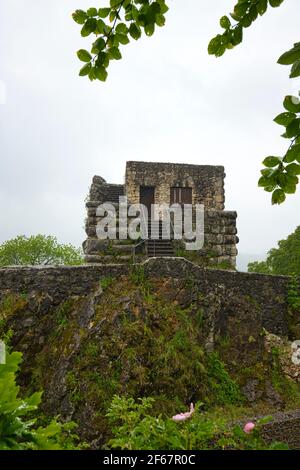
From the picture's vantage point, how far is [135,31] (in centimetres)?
300

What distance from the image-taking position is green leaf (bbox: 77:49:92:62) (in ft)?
9.48

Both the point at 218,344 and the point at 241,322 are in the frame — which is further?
the point at 241,322

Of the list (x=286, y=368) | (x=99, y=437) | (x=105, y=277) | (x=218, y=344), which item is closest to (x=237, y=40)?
(x=99, y=437)

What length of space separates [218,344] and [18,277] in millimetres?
5155

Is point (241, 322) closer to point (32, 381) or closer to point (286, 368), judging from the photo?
point (286, 368)

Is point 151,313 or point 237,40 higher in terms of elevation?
point 237,40

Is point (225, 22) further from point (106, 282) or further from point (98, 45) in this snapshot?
point (106, 282)

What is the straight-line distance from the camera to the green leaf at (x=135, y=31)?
2984 mm

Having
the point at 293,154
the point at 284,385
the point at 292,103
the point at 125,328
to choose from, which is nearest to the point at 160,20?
the point at 292,103

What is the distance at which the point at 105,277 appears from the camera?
904 cm

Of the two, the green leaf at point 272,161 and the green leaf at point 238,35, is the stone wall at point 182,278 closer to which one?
the green leaf at point 238,35

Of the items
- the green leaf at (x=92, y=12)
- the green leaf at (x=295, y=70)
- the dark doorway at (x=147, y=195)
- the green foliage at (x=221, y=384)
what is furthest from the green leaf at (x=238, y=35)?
the dark doorway at (x=147, y=195)

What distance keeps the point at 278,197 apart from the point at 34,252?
3067 cm

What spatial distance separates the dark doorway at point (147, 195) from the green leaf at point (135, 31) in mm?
14907
